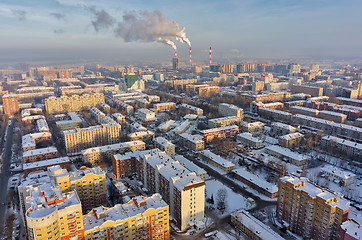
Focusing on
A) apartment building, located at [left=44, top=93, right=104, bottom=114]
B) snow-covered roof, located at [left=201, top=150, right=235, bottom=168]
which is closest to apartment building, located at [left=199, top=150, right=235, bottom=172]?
snow-covered roof, located at [left=201, top=150, right=235, bottom=168]

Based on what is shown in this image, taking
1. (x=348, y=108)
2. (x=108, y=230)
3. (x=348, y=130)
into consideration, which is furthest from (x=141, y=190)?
(x=348, y=108)

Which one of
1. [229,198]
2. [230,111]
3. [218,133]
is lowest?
[229,198]

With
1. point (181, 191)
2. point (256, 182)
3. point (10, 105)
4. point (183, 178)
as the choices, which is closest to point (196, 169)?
point (256, 182)

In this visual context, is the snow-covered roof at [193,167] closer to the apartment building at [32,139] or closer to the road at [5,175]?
the road at [5,175]

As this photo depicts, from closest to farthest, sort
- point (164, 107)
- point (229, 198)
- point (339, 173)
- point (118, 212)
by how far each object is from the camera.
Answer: point (118, 212), point (229, 198), point (339, 173), point (164, 107)

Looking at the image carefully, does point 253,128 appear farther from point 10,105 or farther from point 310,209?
point 10,105

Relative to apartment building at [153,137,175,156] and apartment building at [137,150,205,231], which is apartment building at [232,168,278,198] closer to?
apartment building at [137,150,205,231]

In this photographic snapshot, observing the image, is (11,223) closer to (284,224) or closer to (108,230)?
(108,230)

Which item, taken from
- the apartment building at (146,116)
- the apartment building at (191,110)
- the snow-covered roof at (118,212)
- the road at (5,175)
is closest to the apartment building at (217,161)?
the snow-covered roof at (118,212)
